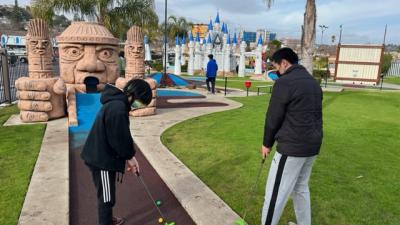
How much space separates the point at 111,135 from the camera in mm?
2812

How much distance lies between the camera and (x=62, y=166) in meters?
4.89

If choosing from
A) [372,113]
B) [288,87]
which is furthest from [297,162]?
[372,113]

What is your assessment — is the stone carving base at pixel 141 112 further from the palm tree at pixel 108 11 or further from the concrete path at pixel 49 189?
the palm tree at pixel 108 11

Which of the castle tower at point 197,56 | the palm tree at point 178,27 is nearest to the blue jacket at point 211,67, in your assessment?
the castle tower at point 197,56

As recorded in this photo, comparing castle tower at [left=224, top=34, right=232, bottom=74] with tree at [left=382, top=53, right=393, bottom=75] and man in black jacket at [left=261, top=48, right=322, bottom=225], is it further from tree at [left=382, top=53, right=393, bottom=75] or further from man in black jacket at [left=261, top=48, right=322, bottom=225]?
man in black jacket at [left=261, top=48, right=322, bottom=225]

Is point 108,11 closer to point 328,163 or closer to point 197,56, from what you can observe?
point 328,163

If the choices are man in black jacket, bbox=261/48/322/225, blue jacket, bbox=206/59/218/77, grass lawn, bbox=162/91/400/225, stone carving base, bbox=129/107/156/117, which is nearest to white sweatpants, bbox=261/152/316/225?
man in black jacket, bbox=261/48/322/225

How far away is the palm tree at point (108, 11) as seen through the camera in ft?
49.1

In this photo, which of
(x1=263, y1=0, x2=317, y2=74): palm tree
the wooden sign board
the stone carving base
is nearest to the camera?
the stone carving base

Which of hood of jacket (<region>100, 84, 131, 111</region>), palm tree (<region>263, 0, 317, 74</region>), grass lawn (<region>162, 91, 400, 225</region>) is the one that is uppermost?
palm tree (<region>263, 0, 317, 74</region>)

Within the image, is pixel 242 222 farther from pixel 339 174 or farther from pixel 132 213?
pixel 339 174

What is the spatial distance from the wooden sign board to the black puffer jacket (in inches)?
1004

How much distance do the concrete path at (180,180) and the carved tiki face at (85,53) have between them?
85.9 inches

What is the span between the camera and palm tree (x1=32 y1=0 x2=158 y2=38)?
14977 millimetres
